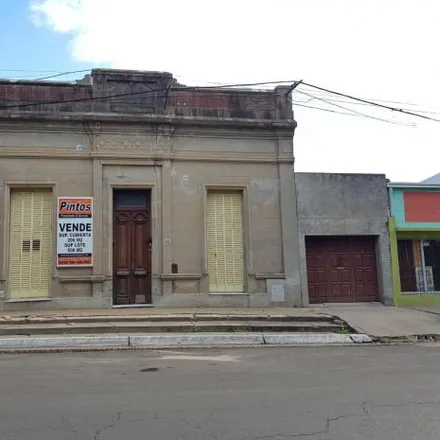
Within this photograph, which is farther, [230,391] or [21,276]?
[21,276]

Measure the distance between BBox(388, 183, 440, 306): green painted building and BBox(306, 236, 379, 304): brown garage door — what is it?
3.18 ft

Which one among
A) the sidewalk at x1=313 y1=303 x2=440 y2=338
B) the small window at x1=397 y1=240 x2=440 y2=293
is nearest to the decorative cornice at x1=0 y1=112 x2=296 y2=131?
the small window at x1=397 y1=240 x2=440 y2=293

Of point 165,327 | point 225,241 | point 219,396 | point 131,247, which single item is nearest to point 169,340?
point 165,327

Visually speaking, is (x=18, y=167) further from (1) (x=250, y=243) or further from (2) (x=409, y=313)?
(2) (x=409, y=313)

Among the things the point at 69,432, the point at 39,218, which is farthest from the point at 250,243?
the point at 69,432

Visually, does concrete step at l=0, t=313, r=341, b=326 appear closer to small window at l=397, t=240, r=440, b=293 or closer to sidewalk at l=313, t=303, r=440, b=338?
sidewalk at l=313, t=303, r=440, b=338

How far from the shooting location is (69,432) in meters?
4.52

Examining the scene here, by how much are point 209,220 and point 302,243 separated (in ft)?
9.29

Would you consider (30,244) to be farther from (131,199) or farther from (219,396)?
(219,396)

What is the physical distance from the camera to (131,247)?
1412cm

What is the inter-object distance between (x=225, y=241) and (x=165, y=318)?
3.58m

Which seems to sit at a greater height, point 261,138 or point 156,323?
point 261,138

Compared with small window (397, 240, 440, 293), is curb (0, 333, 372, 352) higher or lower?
lower

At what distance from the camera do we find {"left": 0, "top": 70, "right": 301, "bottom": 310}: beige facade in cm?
1361
